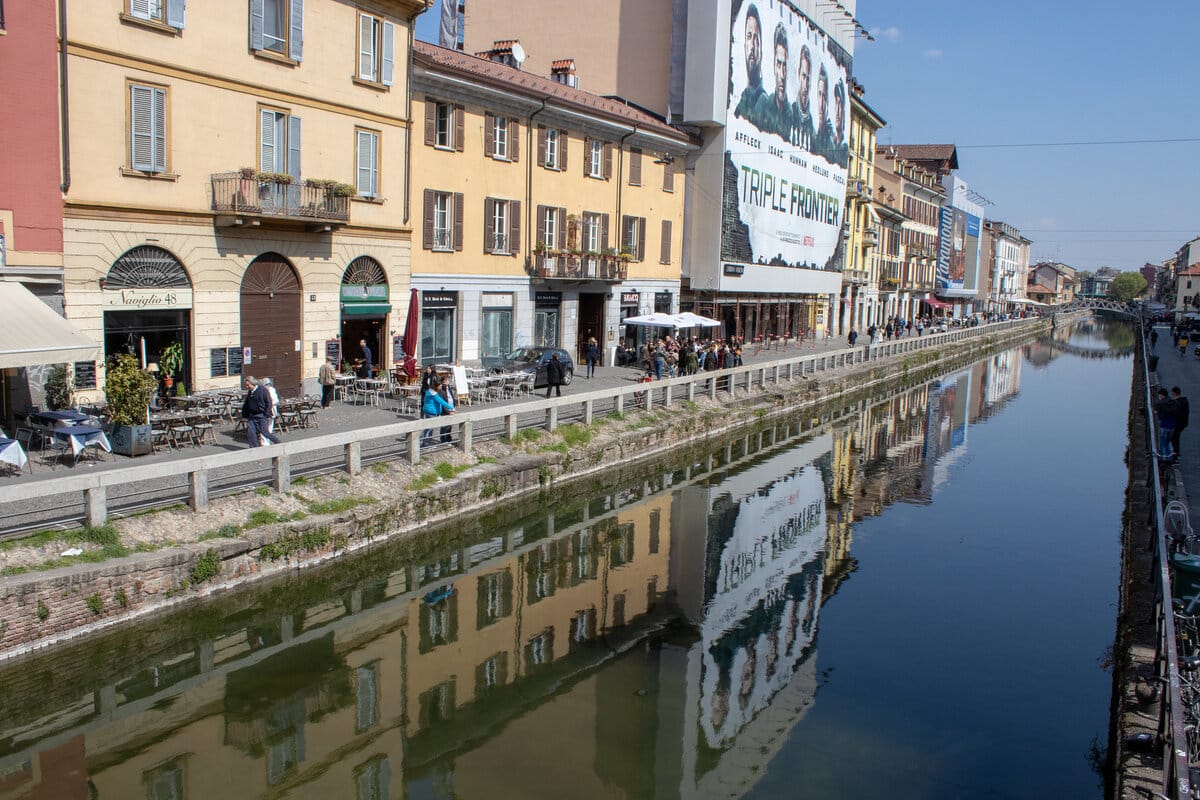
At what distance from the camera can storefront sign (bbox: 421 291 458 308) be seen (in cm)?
2888

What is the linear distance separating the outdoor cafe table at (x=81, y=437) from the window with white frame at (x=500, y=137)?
17.7 meters

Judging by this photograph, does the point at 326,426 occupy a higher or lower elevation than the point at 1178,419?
lower

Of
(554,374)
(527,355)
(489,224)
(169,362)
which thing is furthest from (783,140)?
(169,362)

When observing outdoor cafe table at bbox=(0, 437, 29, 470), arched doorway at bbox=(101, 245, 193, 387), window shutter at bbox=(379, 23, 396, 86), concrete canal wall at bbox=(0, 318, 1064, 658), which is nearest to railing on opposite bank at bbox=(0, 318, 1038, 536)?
concrete canal wall at bbox=(0, 318, 1064, 658)

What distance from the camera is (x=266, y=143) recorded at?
74.6ft

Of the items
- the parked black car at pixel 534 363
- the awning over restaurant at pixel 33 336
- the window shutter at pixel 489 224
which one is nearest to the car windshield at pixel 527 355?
the parked black car at pixel 534 363

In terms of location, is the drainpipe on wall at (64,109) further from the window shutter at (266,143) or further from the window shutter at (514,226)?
the window shutter at (514,226)

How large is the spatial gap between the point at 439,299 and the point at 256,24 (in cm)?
946

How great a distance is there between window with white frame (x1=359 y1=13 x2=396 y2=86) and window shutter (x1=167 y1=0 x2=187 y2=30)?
5.14 m

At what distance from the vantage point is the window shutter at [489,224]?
1212 inches

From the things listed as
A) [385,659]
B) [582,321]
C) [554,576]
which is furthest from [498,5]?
[385,659]

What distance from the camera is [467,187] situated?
29922 mm

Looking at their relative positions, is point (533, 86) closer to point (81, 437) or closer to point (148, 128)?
point (148, 128)

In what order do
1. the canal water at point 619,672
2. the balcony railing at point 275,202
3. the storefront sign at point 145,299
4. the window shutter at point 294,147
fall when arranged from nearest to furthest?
the canal water at point 619,672, the storefront sign at point 145,299, the balcony railing at point 275,202, the window shutter at point 294,147
